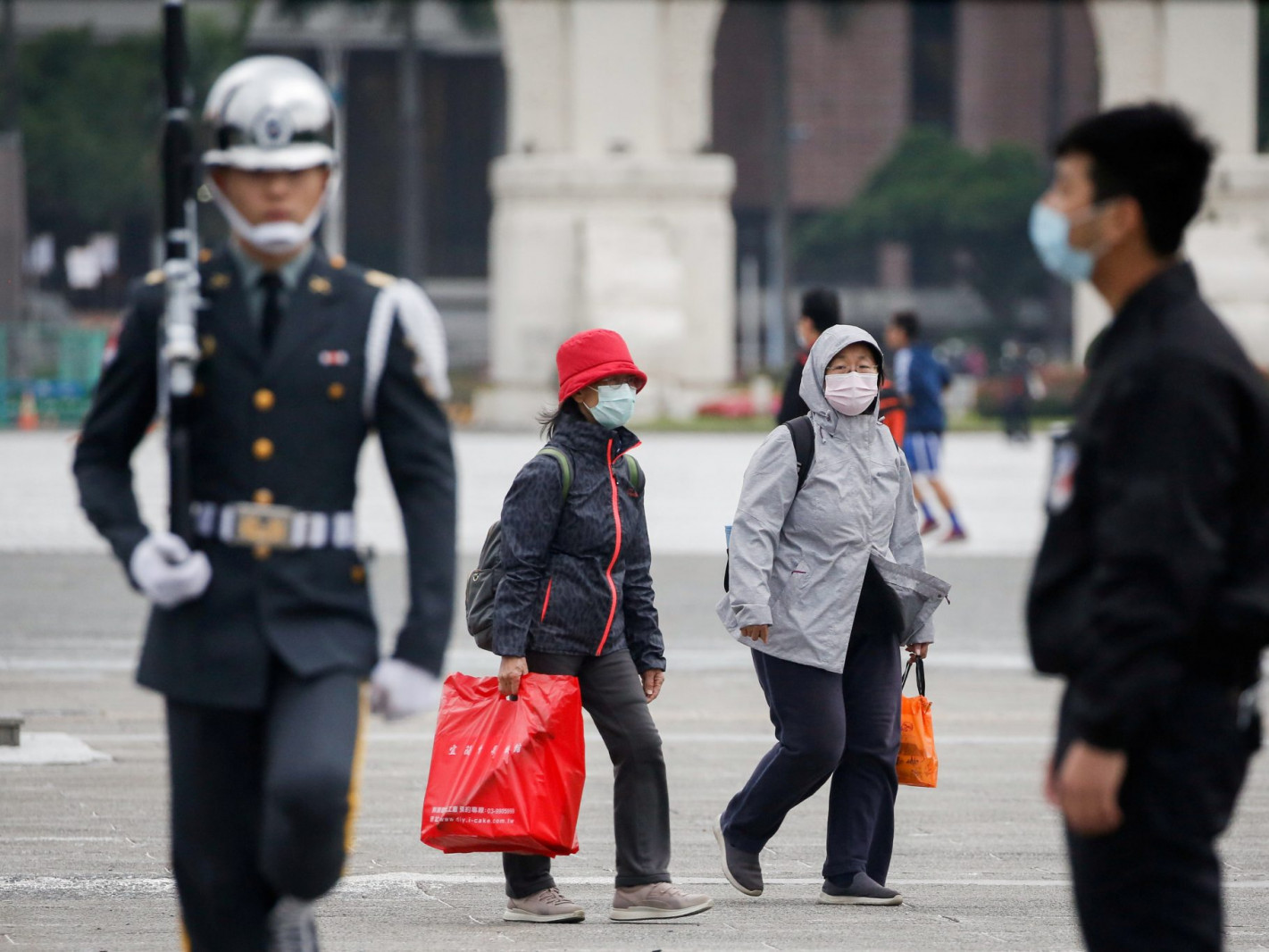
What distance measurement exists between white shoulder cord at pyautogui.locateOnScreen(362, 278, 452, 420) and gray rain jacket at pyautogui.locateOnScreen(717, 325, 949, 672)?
247cm

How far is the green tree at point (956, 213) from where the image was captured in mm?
66812

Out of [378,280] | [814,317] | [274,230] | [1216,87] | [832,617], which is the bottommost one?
[832,617]

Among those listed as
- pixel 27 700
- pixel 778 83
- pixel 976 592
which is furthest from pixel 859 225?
pixel 27 700

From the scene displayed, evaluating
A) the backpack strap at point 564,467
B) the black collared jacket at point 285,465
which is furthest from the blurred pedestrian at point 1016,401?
the black collared jacket at point 285,465

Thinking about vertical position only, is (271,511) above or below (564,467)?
above

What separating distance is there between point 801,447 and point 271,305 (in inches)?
111

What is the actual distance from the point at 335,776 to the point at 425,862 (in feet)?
10.8

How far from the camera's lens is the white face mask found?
657 cm

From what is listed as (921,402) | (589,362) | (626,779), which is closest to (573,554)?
(589,362)

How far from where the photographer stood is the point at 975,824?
7742mm

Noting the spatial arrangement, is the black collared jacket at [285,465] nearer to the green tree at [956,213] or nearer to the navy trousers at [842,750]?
the navy trousers at [842,750]

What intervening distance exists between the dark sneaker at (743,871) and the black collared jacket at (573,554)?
26.9 inches

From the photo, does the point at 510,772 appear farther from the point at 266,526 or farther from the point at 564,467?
the point at 266,526

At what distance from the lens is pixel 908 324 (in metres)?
16.8
